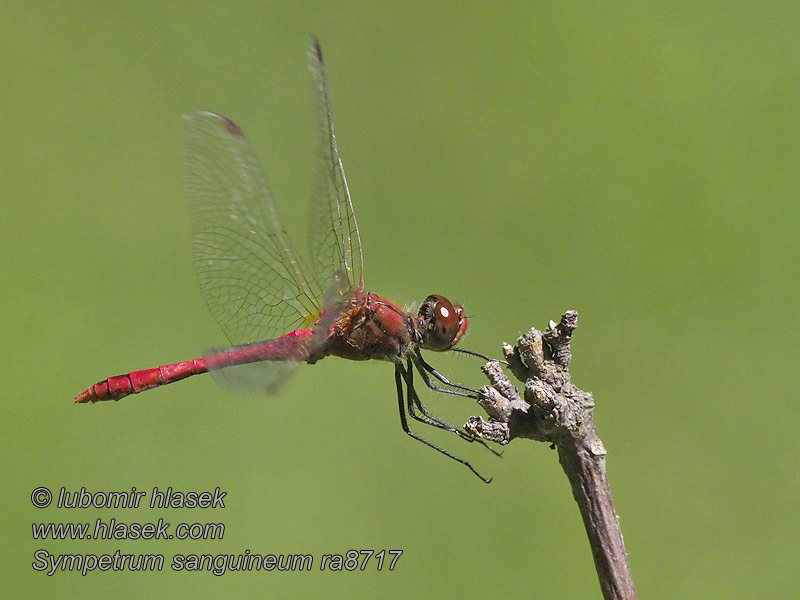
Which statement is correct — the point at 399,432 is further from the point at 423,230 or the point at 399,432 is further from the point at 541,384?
the point at 541,384

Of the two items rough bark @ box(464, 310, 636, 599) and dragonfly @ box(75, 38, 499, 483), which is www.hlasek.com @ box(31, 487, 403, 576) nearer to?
dragonfly @ box(75, 38, 499, 483)

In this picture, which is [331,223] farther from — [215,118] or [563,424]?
[563,424]

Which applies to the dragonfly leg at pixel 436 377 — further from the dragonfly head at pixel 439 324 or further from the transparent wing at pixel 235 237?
the transparent wing at pixel 235 237

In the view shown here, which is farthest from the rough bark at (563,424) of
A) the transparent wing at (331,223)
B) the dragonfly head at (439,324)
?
the transparent wing at (331,223)

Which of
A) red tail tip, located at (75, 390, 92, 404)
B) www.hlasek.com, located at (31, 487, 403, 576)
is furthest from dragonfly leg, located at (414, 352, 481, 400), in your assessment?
red tail tip, located at (75, 390, 92, 404)

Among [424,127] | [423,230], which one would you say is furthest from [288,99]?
[423,230]

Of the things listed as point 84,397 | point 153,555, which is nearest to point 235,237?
point 84,397

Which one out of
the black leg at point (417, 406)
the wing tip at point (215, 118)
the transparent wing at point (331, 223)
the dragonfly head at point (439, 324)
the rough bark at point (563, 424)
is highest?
the wing tip at point (215, 118)
